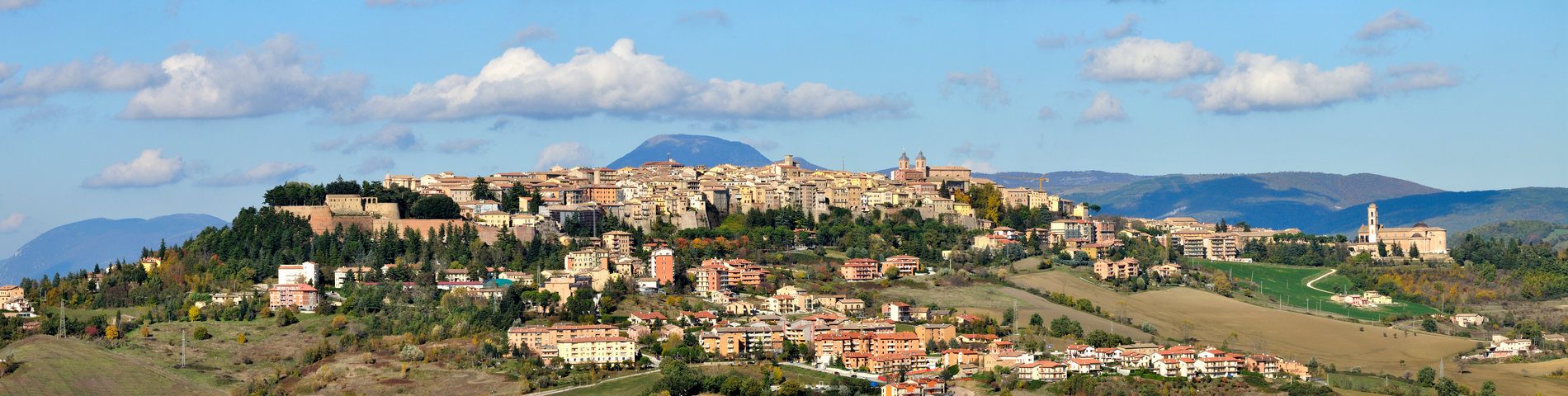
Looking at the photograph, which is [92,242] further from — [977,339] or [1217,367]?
[1217,367]

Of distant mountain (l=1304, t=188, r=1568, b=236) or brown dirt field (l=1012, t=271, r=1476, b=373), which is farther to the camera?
distant mountain (l=1304, t=188, r=1568, b=236)

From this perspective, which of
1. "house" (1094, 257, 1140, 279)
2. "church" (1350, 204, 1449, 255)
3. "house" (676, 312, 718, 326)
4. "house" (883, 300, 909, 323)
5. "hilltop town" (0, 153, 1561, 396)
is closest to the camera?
"hilltop town" (0, 153, 1561, 396)

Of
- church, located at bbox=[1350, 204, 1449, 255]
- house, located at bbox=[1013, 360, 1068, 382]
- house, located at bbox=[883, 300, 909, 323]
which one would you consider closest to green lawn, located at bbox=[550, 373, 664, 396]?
house, located at bbox=[1013, 360, 1068, 382]

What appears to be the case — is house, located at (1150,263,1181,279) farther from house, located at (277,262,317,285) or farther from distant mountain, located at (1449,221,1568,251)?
distant mountain, located at (1449,221,1568,251)

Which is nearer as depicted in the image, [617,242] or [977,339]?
[977,339]

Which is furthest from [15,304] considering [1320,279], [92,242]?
[92,242]

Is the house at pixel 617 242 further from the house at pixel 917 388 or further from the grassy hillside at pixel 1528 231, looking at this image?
the grassy hillside at pixel 1528 231

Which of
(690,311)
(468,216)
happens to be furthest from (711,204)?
(690,311)
